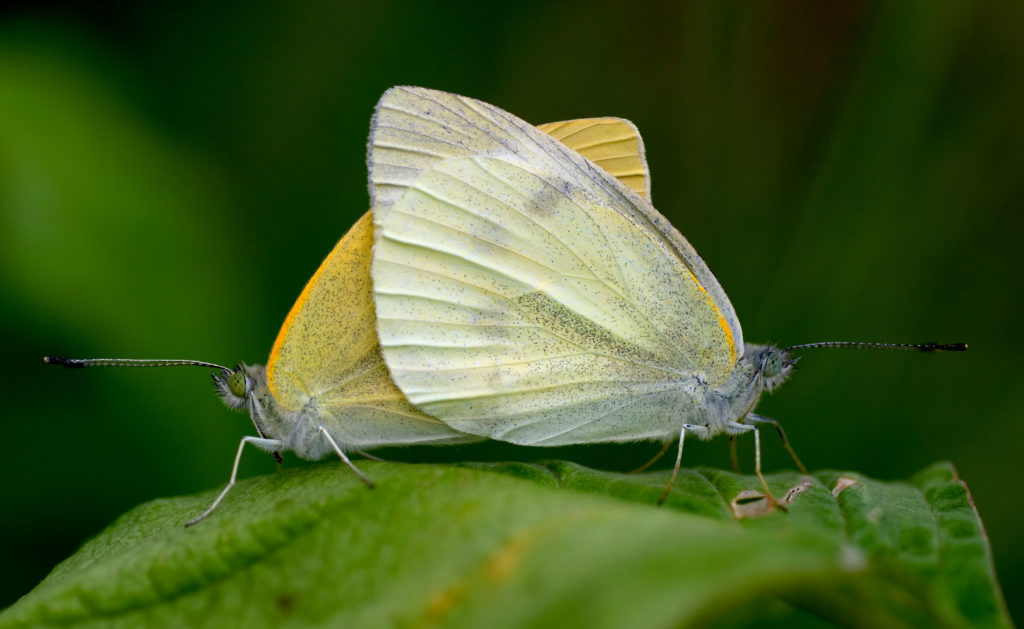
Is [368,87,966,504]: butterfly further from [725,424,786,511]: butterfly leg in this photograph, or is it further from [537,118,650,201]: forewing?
[537,118,650,201]: forewing

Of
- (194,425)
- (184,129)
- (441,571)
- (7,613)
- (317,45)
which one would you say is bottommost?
(194,425)

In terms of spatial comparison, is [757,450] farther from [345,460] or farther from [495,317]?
[345,460]

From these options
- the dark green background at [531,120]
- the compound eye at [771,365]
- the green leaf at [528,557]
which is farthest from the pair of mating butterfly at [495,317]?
the dark green background at [531,120]

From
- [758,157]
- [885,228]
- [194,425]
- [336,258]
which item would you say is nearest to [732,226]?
[758,157]

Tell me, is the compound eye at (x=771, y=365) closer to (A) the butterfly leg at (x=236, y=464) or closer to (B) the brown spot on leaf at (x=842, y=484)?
(B) the brown spot on leaf at (x=842, y=484)

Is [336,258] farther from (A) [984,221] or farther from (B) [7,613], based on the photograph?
(A) [984,221]

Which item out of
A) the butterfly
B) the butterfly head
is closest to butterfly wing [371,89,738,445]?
the butterfly
